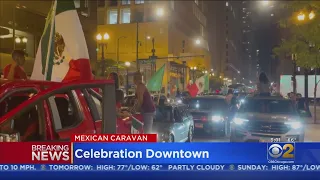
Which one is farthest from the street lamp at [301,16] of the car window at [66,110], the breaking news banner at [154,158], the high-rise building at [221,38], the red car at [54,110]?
the high-rise building at [221,38]

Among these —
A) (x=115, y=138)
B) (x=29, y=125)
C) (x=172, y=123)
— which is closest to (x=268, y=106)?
(x=172, y=123)

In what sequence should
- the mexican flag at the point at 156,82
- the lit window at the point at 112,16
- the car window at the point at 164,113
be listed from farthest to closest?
the lit window at the point at 112,16 → the mexican flag at the point at 156,82 → the car window at the point at 164,113

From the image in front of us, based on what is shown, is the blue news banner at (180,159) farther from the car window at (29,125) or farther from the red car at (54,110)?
the car window at (29,125)

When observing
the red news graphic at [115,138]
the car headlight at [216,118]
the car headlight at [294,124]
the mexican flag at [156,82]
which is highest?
the mexican flag at [156,82]

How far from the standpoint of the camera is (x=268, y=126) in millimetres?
11172

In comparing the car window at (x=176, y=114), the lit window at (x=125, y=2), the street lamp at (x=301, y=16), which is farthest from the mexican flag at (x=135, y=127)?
the lit window at (x=125, y=2)

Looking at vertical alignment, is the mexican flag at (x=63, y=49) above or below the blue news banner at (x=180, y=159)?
above

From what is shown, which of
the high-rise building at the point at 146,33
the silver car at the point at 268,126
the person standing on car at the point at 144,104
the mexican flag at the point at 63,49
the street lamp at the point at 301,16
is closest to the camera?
the mexican flag at the point at 63,49

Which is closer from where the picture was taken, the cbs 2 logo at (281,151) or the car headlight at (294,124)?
the cbs 2 logo at (281,151)

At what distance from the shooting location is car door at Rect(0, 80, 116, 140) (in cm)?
394

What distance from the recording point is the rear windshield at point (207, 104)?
49.5 ft

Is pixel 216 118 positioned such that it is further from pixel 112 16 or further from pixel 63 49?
pixel 112 16

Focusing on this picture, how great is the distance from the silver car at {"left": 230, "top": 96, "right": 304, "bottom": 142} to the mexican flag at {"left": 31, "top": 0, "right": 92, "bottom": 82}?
652 centimetres

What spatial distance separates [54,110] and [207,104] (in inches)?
437
